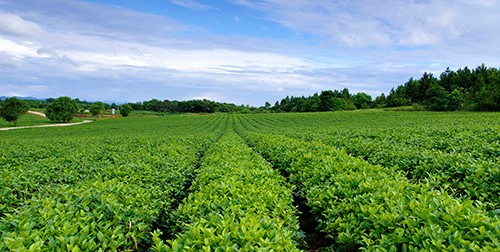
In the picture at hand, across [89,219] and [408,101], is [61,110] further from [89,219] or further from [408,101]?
[408,101]

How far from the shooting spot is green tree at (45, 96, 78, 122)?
7956 centimetres

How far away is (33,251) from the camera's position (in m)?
2.86

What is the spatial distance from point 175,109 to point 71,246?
442 feet

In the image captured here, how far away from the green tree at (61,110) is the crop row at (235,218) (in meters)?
87.6

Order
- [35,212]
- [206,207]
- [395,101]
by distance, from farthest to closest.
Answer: [395,101] → [206,207] → [35,212]

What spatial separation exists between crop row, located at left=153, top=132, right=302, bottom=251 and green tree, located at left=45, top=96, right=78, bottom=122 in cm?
8759

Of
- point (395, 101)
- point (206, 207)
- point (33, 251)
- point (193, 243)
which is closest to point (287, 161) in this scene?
point (206, 207)

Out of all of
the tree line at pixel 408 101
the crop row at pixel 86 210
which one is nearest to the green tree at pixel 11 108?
the tree line at pixel 408 101

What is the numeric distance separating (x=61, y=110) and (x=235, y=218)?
9104 centimetres

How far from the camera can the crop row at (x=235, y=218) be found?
314 centimetres

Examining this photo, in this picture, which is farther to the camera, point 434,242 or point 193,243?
point 193,243

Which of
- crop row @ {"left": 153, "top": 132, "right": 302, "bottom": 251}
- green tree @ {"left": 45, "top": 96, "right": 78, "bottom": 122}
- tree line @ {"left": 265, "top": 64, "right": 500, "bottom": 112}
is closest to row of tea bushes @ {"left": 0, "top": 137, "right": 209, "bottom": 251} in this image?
crop row @ {"left": 153, "top": 132, "right": 302, "bottom": 251}

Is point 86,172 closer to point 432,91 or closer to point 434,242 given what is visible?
point 434,242

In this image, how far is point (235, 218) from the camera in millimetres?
4051
